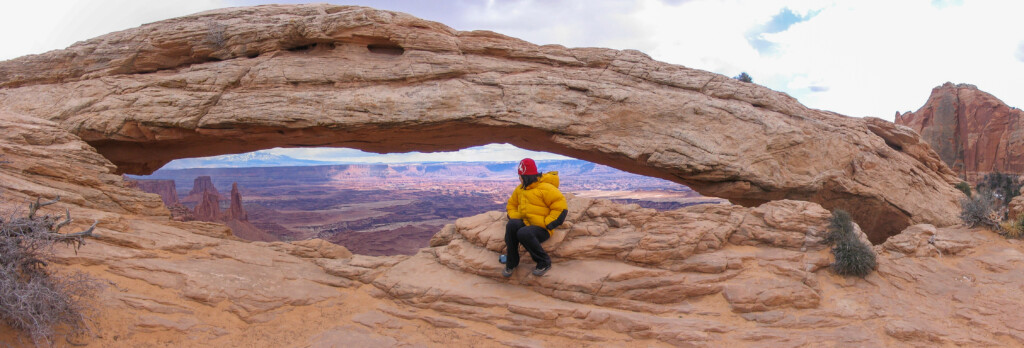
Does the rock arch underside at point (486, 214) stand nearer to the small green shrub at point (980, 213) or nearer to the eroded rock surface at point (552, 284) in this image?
the eroded rock surface at point (552, 284)

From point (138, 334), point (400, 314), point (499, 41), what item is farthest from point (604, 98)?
point (138, 334)

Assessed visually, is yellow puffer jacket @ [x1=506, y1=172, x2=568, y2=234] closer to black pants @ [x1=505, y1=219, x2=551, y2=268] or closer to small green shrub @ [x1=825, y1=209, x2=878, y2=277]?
black pants @ [x1=505, y1=219, x2=551, y2=268]

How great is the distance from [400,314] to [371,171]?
115601mm

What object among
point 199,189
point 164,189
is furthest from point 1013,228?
point 199,189

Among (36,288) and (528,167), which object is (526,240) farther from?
(36,288)

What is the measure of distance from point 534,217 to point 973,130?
165 feet

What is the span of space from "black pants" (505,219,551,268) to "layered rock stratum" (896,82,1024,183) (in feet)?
152

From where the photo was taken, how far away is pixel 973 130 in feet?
126

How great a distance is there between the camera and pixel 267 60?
1252 centimetres

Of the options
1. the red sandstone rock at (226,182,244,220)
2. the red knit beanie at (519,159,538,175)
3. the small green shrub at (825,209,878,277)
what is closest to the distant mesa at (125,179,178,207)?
the red sandstone rock at (226,182,244,220)

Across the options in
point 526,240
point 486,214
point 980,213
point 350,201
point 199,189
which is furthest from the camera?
point 350,201

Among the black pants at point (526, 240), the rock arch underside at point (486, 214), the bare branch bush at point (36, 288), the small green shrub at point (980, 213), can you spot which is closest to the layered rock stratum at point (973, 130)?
the rock arch underside at point (486, 214)

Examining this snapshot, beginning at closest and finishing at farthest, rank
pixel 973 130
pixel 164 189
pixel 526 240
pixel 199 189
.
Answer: pixel 526 240 → pixel 973 130 → pixel 164 189 → pixel 199 189

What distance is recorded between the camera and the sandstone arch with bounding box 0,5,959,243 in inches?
468
